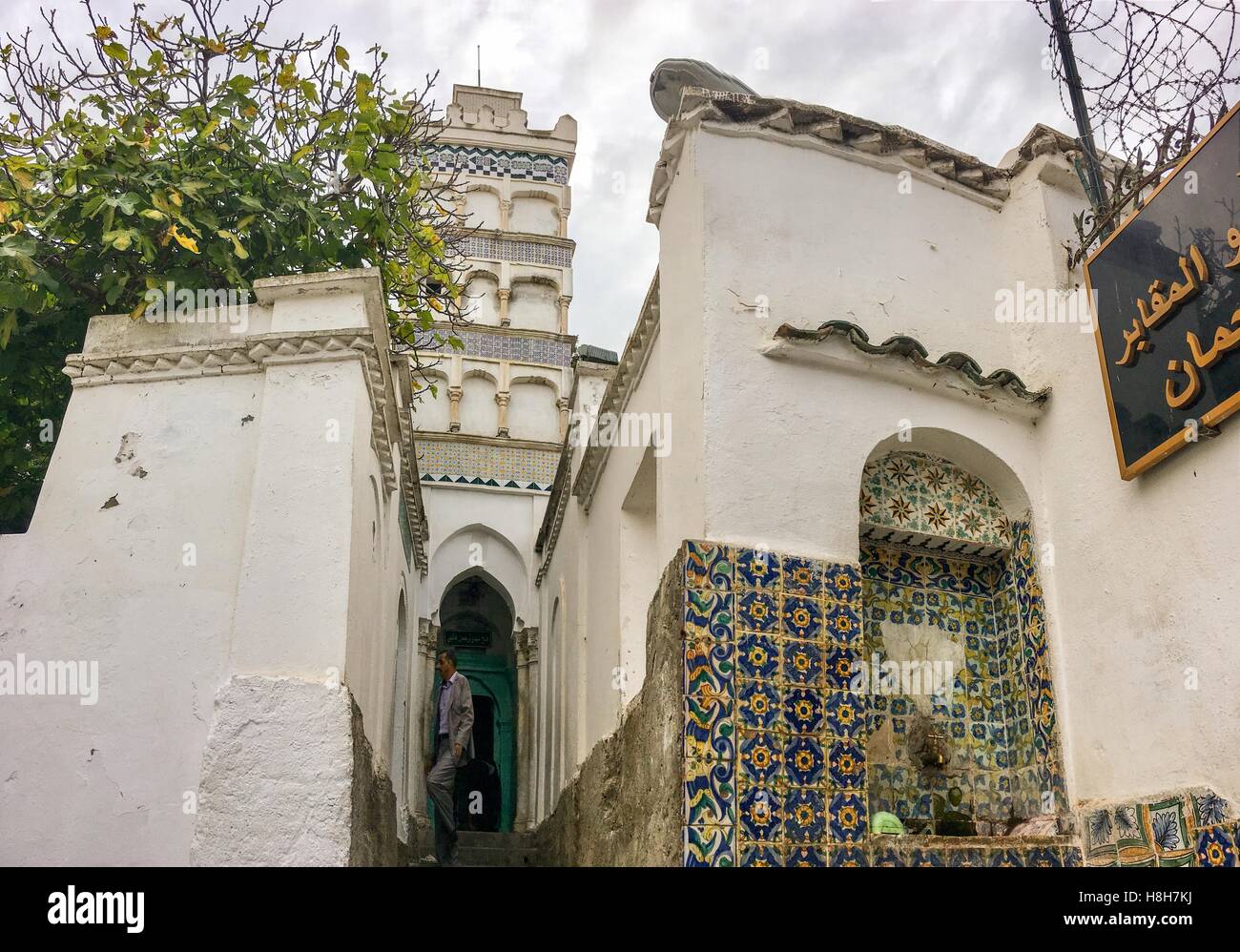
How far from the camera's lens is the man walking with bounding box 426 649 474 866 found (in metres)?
8.95

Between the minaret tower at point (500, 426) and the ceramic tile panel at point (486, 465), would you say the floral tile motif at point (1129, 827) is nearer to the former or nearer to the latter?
the minaret tower at point (500, 426)

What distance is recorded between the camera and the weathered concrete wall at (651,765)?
5.07 metres

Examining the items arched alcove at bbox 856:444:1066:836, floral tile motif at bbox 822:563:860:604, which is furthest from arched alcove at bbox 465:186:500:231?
floral tile motif at bbox 822:563:860:604

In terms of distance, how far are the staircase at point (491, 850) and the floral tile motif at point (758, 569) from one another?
5.17 m

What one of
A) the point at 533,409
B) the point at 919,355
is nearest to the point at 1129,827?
the point at 919,355

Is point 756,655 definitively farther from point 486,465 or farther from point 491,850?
point 486,465

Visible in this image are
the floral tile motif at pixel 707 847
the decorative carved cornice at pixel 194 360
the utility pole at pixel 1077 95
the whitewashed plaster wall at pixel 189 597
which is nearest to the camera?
the floral tile motif at pixel 707 847

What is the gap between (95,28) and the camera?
7.85 meters

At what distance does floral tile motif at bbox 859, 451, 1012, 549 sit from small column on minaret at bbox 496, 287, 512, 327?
371 inches

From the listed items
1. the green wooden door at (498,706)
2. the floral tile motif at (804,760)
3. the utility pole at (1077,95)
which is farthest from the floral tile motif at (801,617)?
the green wooden door at (498,706)

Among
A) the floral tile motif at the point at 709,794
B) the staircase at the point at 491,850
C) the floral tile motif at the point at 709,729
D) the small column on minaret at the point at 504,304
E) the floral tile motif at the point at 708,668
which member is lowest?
the staircase at the point at 491,850

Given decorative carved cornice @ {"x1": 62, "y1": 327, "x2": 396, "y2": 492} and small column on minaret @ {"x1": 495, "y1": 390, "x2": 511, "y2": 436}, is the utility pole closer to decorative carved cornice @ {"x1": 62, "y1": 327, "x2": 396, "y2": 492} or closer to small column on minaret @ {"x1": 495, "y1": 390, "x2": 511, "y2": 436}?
decorative carved cornice @ {"x1": 62, "y1": 327, "x2": 396, "y2": 492}
